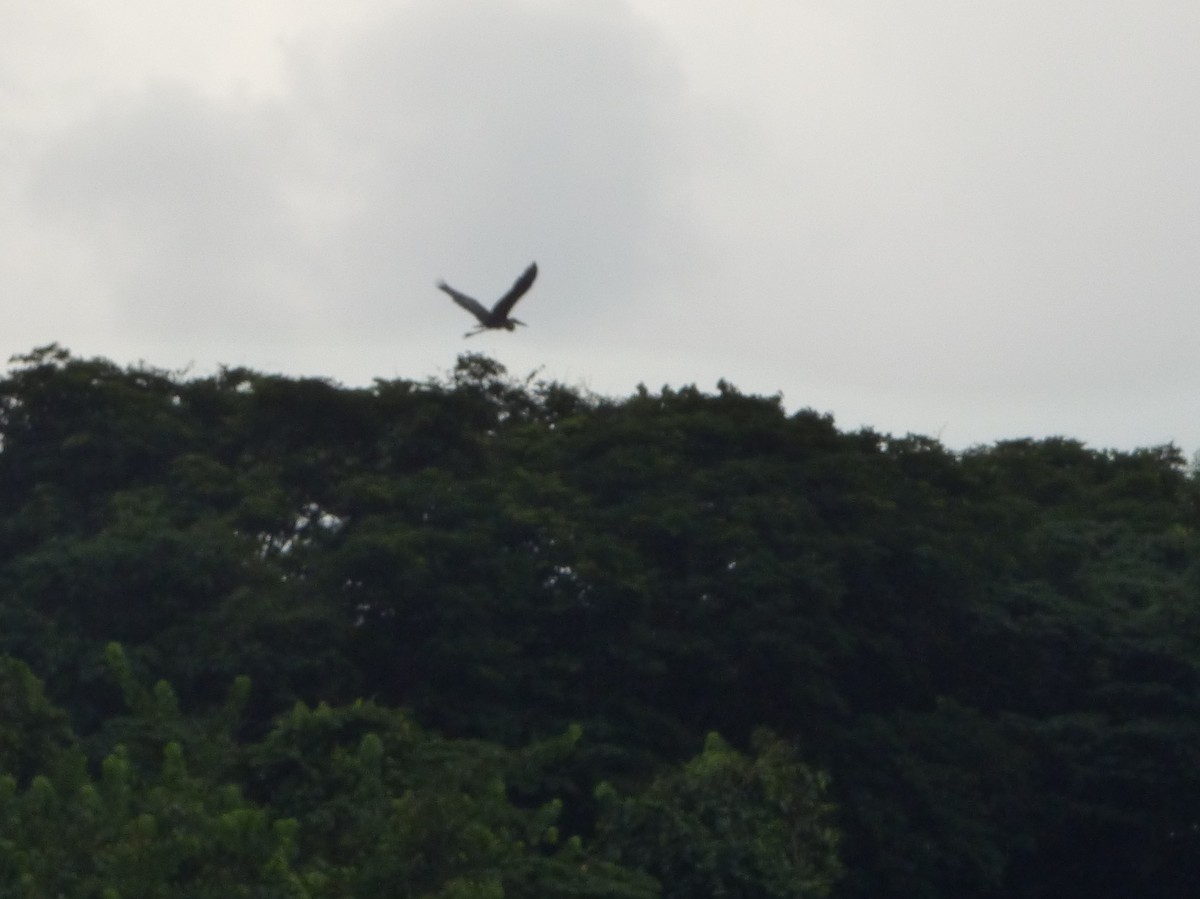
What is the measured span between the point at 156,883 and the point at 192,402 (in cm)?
1431

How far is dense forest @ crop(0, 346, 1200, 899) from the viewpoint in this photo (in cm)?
1977

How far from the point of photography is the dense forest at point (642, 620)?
1977 cm

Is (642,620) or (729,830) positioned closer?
(729,830)

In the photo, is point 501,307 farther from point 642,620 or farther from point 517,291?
point 642,620

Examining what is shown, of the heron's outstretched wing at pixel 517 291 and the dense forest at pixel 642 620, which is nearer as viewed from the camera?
the heron's outstretched wing at pixel 517 291

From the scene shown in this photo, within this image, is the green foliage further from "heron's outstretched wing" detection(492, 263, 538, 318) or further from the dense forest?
"heron's outstretched wing" detection(492, 263, 538, 318)

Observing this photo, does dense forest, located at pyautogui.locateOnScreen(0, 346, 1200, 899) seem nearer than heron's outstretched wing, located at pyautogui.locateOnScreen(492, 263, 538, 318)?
No

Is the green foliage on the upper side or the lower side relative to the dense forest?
lower

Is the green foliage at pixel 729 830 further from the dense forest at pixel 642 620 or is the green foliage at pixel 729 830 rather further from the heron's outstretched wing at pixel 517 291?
the heron's outstretched wing at pixel 517 291

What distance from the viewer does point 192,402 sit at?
25.4 metres

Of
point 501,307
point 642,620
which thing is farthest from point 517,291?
point 642,620

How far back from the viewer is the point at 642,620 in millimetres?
21844

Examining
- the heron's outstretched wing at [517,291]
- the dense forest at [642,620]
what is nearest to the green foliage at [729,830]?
the dense forest at [642,620]

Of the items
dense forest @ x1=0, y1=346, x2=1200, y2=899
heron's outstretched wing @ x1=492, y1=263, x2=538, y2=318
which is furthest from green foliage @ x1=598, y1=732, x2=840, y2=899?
heron's outstretched wing @ x1=492, y1=263, x2=538, y2=318
